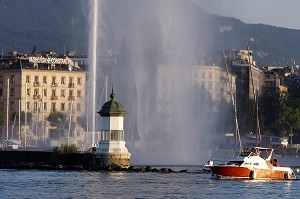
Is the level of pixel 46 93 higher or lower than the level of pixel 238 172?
higher

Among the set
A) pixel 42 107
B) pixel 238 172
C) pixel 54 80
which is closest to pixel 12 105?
pixel 42 107

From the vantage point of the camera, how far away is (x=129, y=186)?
72.6 m

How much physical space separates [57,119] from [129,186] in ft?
256

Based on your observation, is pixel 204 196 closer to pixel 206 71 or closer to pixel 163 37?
pixel 163 37

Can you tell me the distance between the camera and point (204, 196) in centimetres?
6725

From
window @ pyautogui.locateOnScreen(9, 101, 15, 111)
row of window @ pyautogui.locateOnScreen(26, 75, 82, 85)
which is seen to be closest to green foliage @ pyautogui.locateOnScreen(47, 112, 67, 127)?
window @ pyautogui.locateOnScreen(9, 101, 15, 111)

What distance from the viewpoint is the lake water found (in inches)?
2643

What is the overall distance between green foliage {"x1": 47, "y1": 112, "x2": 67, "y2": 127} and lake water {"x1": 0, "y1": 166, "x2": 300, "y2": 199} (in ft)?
200

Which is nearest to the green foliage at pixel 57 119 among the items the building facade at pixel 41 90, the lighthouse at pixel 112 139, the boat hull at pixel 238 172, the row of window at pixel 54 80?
the building facade at pixel 41 90

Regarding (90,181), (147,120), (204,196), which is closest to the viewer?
(204,196)

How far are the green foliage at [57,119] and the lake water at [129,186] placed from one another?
2397 inches

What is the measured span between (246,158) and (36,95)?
74162 millimetres

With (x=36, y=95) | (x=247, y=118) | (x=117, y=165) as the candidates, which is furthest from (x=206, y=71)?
(x=117, y=165)

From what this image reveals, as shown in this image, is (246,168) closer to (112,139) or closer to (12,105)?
(112,139)
